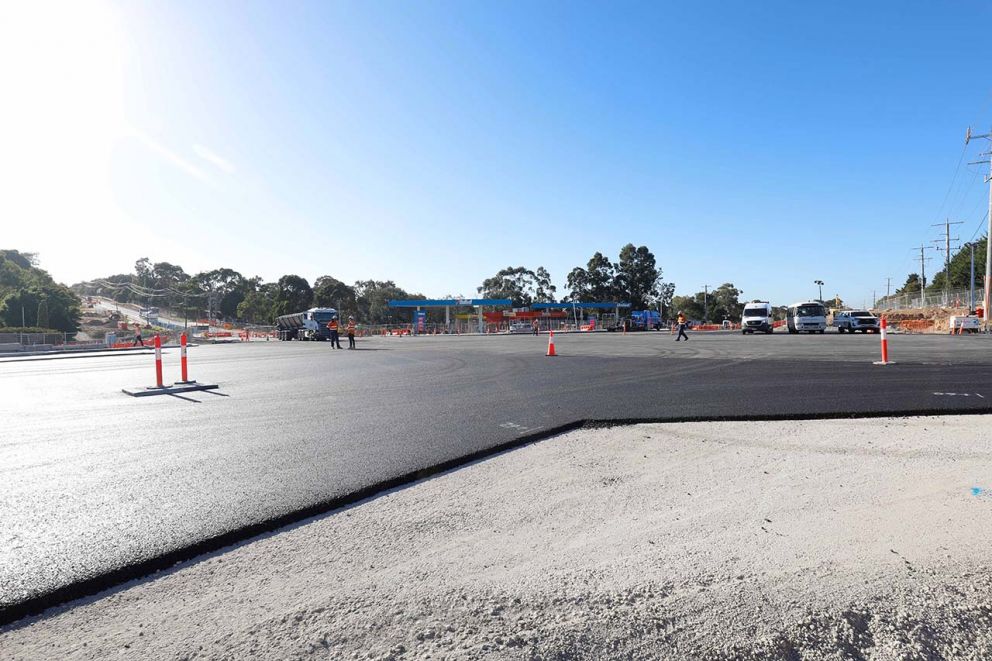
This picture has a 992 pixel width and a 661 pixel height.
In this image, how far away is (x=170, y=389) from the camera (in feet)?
→ 32.6

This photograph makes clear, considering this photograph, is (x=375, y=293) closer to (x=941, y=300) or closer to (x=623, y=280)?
(x=623, y=280)

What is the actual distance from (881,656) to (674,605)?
0.80m

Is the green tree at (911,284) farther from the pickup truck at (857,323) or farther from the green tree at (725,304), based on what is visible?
Result: the pickup truck at (857,323)

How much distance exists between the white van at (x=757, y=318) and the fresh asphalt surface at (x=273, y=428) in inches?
1070

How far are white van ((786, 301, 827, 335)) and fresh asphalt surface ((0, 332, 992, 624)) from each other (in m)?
28.7

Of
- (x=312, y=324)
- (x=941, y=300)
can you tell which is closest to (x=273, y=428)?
(x=312, y=324)

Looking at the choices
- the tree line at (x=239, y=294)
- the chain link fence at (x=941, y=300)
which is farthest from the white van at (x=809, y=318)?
the tree line at (x=239, y=294)

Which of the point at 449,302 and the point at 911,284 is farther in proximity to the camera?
the point at 911,284

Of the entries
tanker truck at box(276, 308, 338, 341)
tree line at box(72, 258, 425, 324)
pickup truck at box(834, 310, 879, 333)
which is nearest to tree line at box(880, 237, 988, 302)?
pickup truck at box(834, 310, 879, 333)

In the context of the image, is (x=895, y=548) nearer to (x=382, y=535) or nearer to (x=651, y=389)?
(x=382, y=535)

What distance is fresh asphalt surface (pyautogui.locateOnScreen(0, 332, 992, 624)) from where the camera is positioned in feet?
10.5

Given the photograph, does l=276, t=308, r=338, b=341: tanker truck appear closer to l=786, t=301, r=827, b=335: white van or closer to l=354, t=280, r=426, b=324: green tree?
l=786, t=301, r=827, b=335: white van

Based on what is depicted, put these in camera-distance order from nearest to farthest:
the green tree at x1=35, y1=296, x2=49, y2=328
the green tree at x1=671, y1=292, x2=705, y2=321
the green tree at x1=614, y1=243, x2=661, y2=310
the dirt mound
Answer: the dirt mound, the green tree at x1=35, y1=296, x2=49, y2=328, the green tree at x1=614, y1=243, x2=661, y2=310, the green tree at x1=671, y1=292, x2=705, y2=321

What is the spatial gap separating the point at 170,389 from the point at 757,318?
39408 mm
